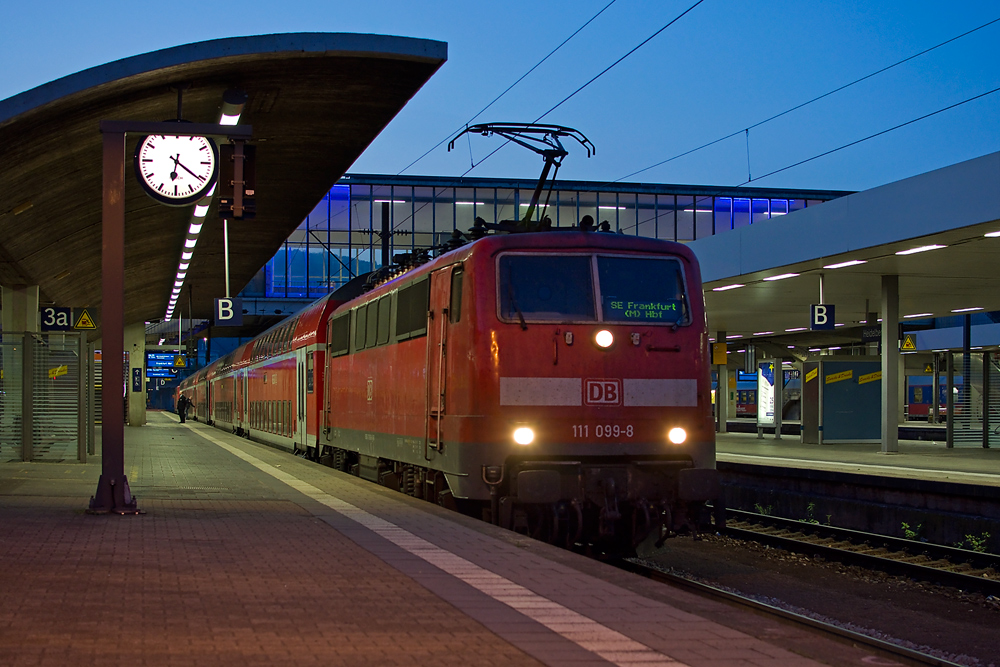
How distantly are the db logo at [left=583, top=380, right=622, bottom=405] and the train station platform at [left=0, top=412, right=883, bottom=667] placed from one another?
1.53 m

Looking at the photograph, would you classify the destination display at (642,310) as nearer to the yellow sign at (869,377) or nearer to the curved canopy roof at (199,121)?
the curved canopy roof at (199,121)

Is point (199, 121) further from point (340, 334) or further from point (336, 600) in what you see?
point (336, 600)

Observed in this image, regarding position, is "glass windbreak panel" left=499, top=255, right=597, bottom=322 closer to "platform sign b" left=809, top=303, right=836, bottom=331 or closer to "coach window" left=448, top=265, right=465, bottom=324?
"coach window" left=448, top=265, right=465, bottom=324

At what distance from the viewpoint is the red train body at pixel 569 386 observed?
9.83m

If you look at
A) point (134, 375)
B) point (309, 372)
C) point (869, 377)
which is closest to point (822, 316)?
point (869, 377)

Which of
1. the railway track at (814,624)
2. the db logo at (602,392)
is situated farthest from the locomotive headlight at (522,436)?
the railway track at (814,624)

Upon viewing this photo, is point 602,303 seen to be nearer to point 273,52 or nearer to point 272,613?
point 273,52

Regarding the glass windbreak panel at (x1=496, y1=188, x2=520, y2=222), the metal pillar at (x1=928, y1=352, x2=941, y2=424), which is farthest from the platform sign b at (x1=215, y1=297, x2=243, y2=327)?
the glass windbreak panel at (x1=496, y1=188, x2=520, y2=222)

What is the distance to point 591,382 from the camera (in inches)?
396

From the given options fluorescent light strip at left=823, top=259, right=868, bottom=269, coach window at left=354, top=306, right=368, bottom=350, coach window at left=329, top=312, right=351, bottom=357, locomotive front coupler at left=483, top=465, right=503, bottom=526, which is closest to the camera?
locomotive front coupler at left=483, top=465, right=503, bottom=526

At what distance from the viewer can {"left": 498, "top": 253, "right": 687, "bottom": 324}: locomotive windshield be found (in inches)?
399

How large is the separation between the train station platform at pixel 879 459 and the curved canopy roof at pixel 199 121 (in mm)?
9389

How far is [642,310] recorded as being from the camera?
34.2 ft

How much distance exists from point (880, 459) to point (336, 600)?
1669 centimetres
